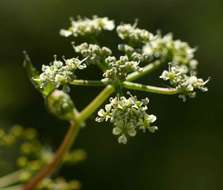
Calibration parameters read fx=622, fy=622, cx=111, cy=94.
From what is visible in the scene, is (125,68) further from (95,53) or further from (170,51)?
(170,51)

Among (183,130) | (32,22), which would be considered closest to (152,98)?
(183,130)

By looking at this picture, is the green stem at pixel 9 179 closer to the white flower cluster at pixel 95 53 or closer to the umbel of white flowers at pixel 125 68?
the umbel of white flowers at pixel 125 68

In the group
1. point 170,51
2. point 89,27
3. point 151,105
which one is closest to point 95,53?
point 89,27

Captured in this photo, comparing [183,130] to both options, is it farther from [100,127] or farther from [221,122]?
[100,127]

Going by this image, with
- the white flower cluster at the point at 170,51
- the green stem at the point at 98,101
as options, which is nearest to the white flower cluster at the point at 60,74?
the green stem at the point at 98,101

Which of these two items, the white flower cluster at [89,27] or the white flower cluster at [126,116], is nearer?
the white flower cluster at [126,116]

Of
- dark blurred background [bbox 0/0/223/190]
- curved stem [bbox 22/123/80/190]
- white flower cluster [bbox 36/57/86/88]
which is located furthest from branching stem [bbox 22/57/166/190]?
dark blurred background [bbox 0/0/223/190]
